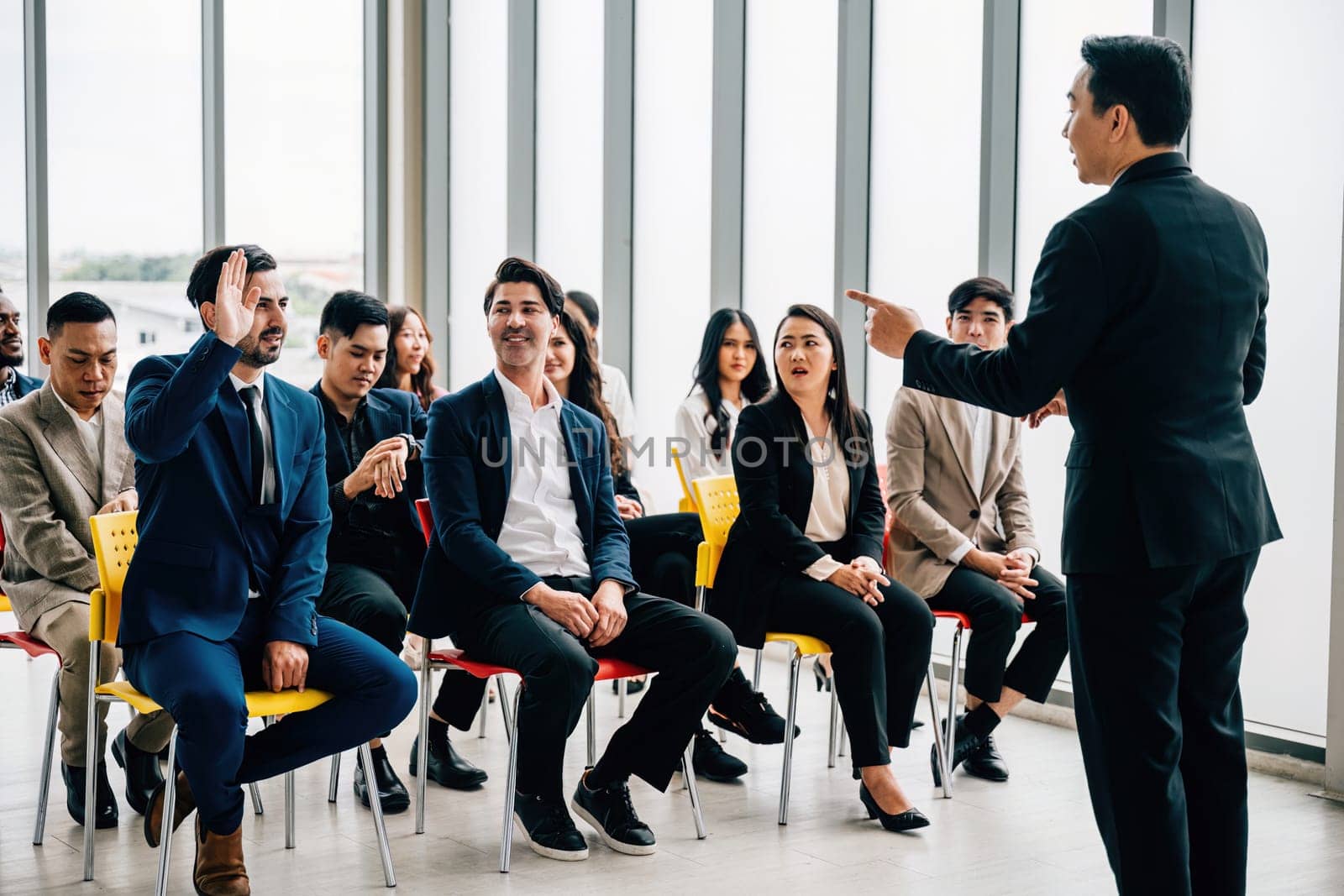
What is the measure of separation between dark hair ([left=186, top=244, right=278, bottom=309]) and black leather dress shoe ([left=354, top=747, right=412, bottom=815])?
4.46ft

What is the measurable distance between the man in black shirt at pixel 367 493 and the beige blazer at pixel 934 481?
4.69 ft

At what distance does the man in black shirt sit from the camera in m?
3.83

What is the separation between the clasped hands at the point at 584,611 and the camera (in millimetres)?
3396

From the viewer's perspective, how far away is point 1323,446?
406 cm

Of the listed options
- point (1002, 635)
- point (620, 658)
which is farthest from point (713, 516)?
point (1002, 635)

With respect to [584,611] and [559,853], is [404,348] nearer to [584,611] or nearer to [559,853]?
[584,611]

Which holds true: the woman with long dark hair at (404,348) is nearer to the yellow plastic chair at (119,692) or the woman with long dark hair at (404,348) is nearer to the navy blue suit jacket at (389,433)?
the navy blue suit jacket at (389,433)

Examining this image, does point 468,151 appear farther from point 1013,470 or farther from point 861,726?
point 861,726

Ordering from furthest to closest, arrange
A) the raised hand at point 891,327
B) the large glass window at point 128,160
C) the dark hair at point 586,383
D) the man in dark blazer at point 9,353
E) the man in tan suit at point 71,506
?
the large glass window at point 128,160 → the man in dark blazer at point 9,353 → the dark hair at point 586,383 → the man in tan suit at point 71,506 → the raised hand at point 891,327

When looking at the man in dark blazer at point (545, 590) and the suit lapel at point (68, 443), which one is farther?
the suit lapel at point (68, 443)

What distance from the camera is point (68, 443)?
150 inches

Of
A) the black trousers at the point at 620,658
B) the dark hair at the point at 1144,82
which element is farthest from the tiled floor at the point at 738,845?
the dark hair at the point at 1144,82

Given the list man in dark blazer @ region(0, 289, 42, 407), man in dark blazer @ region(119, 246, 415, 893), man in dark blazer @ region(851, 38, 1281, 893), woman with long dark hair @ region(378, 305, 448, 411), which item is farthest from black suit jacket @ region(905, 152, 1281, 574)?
man in dark blazer @ region(0, 289, 42, 407)

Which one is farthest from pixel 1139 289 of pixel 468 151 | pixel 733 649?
pixel 468 151
